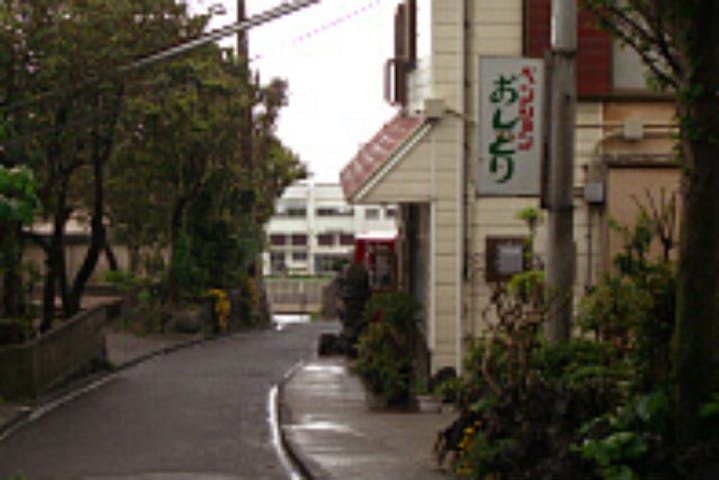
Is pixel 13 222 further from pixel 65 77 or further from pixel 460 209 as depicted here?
pixel 460 209

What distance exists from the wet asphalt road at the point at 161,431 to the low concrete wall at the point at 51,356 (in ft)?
2.22

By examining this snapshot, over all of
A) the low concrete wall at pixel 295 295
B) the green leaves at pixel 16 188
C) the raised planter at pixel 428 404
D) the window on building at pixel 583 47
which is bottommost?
the low concrete wall at pixel 295 295

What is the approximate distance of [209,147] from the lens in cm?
3350

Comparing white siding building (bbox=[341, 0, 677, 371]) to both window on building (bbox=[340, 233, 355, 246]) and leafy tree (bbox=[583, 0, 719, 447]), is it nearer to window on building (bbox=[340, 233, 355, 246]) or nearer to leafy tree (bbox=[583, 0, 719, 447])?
leafy tree (bbox=[583, 0, 719, 447])

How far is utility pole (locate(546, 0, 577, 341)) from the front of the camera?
11102 mm

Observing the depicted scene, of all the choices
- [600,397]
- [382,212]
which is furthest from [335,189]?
[600,397]

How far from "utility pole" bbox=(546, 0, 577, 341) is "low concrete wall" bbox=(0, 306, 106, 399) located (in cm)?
1059

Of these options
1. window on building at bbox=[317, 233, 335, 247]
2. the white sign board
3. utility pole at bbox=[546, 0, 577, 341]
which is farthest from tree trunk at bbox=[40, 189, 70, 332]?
window on building at bbox=[317, 233, 335, 247]

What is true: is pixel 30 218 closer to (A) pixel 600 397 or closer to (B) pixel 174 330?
(A) pixel 600 397

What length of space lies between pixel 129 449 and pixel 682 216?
8345 mm

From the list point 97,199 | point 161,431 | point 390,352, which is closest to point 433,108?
point 390,352

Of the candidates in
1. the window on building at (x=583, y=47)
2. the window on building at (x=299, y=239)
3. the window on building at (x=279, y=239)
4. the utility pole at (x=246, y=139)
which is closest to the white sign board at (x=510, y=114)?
the window on building at (x=583, y=47)

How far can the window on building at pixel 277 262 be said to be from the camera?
86438 mm

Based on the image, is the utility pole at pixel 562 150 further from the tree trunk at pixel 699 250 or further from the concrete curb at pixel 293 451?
the concrete curb at pixel 293 451
